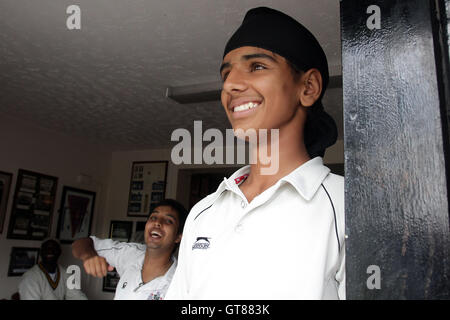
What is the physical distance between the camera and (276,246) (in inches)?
26.9

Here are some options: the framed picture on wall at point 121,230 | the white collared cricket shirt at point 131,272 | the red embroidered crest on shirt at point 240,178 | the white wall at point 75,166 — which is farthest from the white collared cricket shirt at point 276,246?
A: the framed picture on wall at point 121,230

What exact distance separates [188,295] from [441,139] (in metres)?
0.53

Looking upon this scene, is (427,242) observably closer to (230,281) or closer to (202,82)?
(230,281)

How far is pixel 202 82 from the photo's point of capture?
125 inches

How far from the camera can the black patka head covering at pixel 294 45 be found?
0.81 meters

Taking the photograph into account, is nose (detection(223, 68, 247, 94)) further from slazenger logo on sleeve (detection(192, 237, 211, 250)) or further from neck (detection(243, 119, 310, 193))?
slazenger logo on sleeve (detection(192, 237, 211, 250))

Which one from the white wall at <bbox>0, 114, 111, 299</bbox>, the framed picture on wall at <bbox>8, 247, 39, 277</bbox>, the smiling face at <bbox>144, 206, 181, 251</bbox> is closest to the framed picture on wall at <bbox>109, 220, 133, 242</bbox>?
the white wall at <bbox>0, 114, 111, 299</bbox>

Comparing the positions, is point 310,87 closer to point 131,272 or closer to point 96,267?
point 96,267

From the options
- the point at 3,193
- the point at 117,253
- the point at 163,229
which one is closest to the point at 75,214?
the point at 3,193

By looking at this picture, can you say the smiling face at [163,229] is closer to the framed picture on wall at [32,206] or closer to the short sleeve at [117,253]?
the short sleeve at [117,253]

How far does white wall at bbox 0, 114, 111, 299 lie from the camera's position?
4348mm

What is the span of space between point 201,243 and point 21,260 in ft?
14.6

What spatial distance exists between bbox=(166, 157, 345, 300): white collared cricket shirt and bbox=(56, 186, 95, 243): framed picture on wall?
463 centimetres
